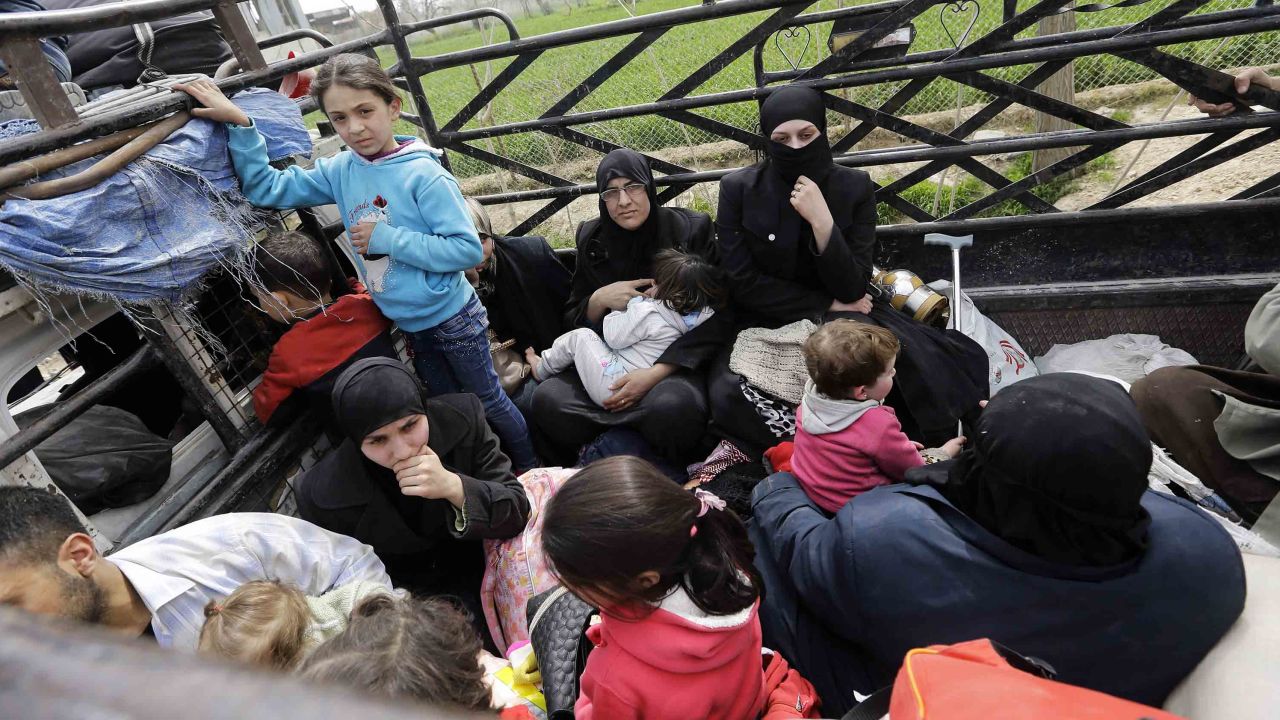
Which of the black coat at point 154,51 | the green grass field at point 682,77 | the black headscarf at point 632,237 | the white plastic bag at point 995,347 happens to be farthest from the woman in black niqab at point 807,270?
the green grass field at point 682,77

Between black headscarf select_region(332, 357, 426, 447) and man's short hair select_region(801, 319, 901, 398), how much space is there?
135 cm

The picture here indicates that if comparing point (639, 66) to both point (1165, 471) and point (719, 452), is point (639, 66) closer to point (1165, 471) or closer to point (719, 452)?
point (719, 452)

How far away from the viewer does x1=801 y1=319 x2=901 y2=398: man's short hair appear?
7.54 ft

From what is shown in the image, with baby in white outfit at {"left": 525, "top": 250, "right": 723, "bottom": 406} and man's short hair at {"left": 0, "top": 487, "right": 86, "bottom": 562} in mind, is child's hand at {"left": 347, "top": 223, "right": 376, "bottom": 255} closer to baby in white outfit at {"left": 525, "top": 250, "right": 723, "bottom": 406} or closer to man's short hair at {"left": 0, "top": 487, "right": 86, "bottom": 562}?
baby in white outfit at {"left": 525, "top": 250, "right": 723, "bottom": 406}

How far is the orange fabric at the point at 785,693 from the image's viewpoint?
67.6 inches

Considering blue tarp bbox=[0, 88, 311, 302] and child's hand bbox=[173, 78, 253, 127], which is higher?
child's hand bbox=[173, 78, 253, 127]

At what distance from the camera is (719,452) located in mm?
3035

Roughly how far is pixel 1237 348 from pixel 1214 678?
2586 millimetres

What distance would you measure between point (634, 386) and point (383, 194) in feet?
4.32

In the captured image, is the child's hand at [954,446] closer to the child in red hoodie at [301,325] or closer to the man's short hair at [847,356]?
the man's short hair at [847,356]

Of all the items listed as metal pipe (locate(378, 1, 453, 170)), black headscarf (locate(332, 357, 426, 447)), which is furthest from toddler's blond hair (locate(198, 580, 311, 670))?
metal pipe (locate(378, 1, 453, 170))

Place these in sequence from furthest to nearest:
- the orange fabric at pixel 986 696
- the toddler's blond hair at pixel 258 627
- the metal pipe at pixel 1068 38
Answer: the metal pipe at pixel 1068 38
the toddler's blond hair at pixel 258 627
the orange fabric at pixel 986 696

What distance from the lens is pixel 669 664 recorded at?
1505 mm

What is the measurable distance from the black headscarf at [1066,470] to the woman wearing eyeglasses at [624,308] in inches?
64.3
